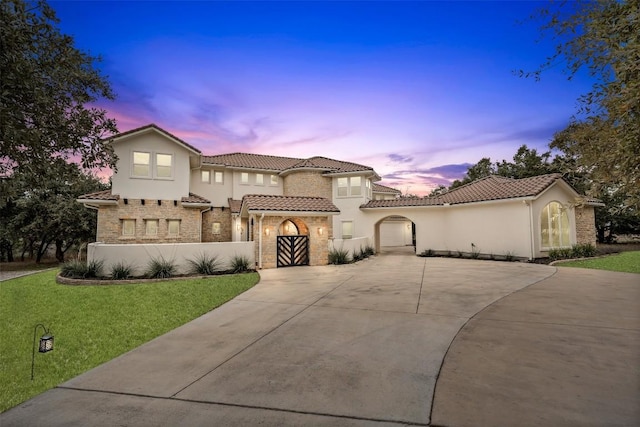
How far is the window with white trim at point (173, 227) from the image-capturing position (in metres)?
17.5

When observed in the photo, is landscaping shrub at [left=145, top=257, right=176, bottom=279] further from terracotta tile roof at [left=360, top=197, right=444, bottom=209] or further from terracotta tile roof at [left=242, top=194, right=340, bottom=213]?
terracotta tile roof at [left=360, top=197, right=444, bottom=209]

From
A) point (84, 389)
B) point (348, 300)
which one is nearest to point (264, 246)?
point (348, 300)

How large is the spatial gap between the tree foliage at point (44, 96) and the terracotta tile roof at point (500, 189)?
1876 cm

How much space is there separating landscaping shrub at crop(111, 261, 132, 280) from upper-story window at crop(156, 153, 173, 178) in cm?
693

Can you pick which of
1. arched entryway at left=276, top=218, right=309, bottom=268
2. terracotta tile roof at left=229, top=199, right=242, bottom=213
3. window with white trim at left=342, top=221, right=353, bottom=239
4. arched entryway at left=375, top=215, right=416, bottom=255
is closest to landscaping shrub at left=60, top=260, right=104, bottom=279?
arched entryway at left=276, top=218, right=309, bottom=268

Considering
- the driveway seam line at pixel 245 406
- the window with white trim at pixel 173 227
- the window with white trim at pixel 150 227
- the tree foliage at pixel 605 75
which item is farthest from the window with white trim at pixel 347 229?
the driveway seam line at pixel 245 406

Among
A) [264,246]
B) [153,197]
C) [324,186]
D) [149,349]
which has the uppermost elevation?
[324,186]

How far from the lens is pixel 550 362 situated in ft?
14.4

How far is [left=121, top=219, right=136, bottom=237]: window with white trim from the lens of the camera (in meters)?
16.7

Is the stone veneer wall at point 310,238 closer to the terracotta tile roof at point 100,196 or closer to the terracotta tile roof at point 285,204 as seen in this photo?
the terracotta tile roof at point 285,204

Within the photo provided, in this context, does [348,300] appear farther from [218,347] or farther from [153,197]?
[153,197]

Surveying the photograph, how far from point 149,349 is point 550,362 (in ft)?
21.8

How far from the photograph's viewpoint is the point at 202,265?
13.3 meters

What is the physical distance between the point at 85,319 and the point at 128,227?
10.8 m
